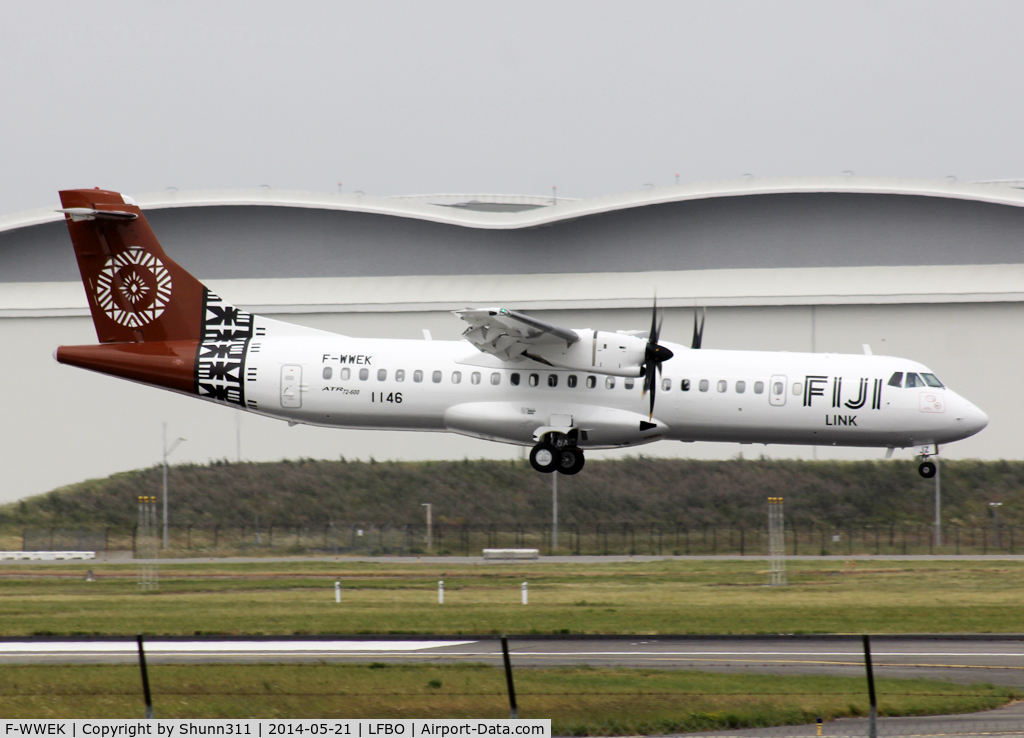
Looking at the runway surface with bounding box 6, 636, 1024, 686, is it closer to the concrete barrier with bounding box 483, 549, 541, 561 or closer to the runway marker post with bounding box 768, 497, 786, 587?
the runway marker post with bounding box 768, 497, 786, 587

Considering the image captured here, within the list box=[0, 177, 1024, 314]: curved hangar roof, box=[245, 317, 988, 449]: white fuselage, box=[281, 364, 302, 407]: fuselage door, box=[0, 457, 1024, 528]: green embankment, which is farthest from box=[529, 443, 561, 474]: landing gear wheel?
box=[0, 177, 1024, 314]: curved hangar roof

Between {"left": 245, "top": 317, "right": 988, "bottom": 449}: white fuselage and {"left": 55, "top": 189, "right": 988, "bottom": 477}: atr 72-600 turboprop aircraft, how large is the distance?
4 centimetres

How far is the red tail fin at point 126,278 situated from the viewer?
31469 millimetres

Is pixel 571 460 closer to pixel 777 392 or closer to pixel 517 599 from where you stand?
pixel 517 599

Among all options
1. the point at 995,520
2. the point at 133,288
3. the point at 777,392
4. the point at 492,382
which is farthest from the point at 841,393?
the point at 995,520

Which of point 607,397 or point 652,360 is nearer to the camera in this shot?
point 652,360

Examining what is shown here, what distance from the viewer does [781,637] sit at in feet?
80.4

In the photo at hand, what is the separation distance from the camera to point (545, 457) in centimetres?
2984

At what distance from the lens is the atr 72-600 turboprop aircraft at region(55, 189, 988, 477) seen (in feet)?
98.7

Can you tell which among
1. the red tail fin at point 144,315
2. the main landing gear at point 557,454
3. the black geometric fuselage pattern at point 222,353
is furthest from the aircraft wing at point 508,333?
the red tail fin at point 144,315

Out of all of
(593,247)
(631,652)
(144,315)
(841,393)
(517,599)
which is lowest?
(517,599)

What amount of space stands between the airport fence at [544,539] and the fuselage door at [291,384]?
19043 mm

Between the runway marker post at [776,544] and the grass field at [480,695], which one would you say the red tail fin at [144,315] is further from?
the runway marker post at [776,544]

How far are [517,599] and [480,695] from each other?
15812mm
